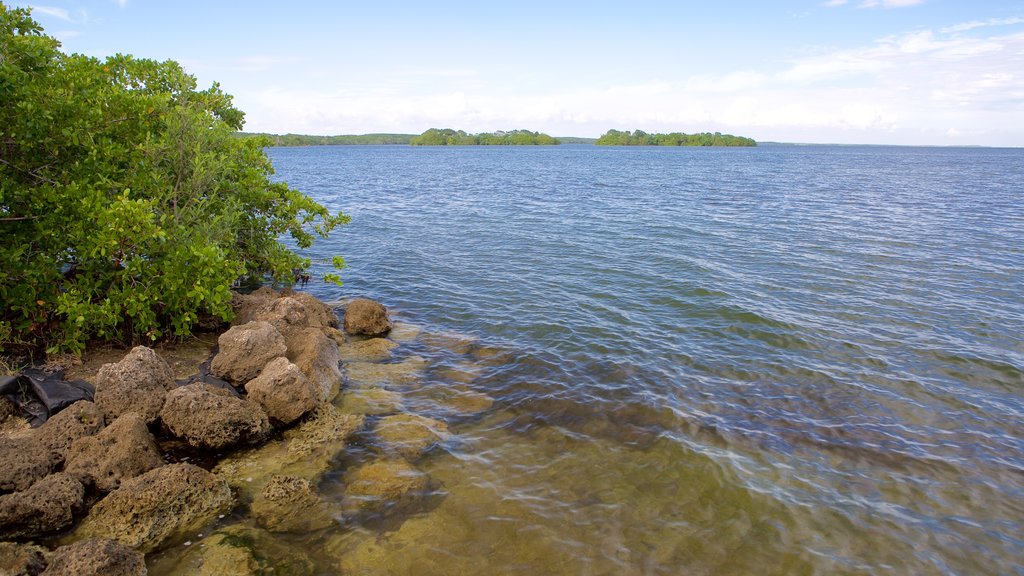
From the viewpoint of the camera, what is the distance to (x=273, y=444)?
30.9ft

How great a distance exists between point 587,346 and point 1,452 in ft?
35.8

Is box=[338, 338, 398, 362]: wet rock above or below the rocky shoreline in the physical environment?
below

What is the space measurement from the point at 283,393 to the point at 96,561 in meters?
3.97

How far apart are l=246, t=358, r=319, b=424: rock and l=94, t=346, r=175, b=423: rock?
1437 mm

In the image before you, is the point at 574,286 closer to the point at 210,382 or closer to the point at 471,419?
the point at 471,419

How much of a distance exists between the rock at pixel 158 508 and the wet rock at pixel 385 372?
4311mm

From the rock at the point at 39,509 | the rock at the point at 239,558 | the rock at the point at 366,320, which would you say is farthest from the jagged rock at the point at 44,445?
the rock at the point at 366,320

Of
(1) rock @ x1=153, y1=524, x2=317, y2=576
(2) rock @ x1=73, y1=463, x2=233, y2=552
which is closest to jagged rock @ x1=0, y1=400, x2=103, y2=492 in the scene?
(2) rock @ x1=73, y1=463, x2=233, y2=552

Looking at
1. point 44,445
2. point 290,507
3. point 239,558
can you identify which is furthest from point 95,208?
point 239,558

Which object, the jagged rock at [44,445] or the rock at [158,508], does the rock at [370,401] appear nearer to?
the rock at [158,508]

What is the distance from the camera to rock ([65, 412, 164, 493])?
789cm

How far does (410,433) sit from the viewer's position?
9.96 m

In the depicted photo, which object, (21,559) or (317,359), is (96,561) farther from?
(317,359)

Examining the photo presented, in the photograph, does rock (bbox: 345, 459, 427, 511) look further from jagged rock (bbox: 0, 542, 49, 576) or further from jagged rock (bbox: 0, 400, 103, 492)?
jagged rock (bbox: 0, 400, 103, 492)
